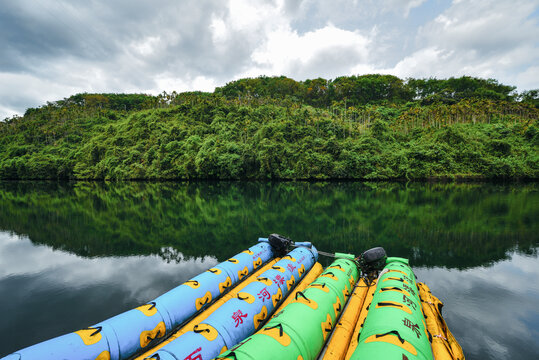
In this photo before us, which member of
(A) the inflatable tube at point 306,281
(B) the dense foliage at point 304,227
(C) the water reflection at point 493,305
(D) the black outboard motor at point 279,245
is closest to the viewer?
(C) the water reflection at point 493,305

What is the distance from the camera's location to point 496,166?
47.9 m

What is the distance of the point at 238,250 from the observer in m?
13.5

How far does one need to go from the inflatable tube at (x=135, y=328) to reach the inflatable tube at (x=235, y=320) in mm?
1260

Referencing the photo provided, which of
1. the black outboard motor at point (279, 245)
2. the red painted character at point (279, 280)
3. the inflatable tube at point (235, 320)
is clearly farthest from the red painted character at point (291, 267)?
the black outboard motor at point (279, 245)

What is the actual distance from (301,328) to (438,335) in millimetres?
3061

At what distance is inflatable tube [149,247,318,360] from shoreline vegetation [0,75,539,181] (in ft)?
166

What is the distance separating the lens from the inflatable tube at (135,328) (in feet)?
13.9

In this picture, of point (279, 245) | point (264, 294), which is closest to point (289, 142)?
point (279, 245)

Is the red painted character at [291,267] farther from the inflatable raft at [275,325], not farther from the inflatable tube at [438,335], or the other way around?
the inflatable tube at [438,335]

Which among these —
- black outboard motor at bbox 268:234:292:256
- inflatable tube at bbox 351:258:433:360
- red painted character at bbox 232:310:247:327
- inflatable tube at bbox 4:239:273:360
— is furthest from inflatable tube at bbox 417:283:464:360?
inflatable tube at bbox 4:239:273:360

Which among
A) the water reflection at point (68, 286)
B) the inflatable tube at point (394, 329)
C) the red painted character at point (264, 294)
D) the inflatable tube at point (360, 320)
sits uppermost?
the inflatable tube at point (394, 329)

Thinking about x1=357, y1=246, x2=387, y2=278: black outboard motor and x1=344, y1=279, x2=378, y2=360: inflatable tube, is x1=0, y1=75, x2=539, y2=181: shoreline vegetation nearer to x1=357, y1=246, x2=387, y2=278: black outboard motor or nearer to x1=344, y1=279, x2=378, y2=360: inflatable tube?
x1=357, y1=246, x2=387, y2=278: black outboard motor

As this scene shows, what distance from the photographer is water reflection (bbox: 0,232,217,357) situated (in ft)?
25.4

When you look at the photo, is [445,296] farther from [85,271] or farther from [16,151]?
[16,151]
